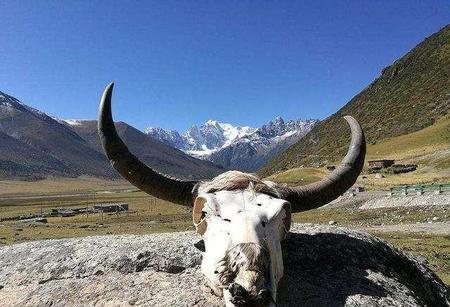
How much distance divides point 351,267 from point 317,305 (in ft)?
4.50

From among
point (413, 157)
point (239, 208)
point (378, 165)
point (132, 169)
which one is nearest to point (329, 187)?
point (239, 208)

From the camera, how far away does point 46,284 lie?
7500mm

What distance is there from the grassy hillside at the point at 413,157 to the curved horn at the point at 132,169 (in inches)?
2800

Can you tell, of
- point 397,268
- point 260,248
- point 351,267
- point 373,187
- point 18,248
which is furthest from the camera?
point 373,187

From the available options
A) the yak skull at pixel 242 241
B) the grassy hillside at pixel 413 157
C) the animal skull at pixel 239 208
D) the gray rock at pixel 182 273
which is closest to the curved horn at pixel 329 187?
the animal skull at pixel 239 208

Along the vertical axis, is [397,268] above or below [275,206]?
below

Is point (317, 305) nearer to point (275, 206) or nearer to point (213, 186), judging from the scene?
point (275, 206)

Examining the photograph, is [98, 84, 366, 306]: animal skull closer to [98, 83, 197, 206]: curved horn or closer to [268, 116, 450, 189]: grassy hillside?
[98, 83, 197, 206]: curved horn

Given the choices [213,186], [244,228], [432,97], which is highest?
[432,97]

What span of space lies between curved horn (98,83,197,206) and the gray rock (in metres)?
0.75

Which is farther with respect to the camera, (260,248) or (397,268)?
(397,268)

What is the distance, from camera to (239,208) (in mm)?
5957

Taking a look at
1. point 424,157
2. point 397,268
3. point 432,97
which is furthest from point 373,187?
point 432,97

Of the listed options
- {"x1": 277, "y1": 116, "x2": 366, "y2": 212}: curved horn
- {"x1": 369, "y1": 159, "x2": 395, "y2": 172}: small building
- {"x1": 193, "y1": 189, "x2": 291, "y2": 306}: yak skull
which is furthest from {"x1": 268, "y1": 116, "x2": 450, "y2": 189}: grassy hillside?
{"x1": 193, "y1": 189, "x2": 291, "y2": 306}: yak skull
